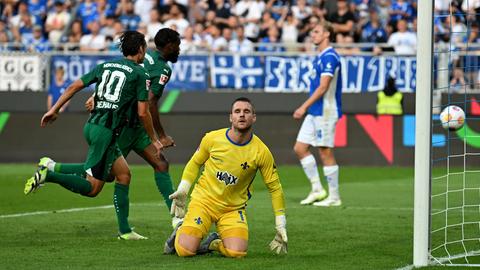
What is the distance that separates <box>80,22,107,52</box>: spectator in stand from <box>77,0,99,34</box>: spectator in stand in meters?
0.40

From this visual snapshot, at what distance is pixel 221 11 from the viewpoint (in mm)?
24922

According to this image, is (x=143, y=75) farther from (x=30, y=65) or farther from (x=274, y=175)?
(x=30, y=65)

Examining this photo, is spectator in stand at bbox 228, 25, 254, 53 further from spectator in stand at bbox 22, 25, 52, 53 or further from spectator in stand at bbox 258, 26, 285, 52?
spectator in stand at bbox 22, 25, 52, 53

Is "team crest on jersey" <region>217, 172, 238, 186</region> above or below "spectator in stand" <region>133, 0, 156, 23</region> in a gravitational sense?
below

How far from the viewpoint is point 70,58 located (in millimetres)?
Result: 22031

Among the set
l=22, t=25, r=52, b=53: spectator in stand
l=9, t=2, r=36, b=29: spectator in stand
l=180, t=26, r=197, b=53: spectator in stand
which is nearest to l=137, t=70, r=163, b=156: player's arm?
l=180, t=26, r=197, b=53: spectator in stand

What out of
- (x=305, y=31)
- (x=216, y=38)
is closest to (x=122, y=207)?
(x=216, y=38)

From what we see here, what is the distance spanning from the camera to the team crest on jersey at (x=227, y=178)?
30.1 feet

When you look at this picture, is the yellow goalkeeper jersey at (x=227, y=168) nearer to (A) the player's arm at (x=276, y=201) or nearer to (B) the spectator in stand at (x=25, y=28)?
(A) the player's arm at (x=276, y=201)

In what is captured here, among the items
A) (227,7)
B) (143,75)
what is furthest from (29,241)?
(227,7)

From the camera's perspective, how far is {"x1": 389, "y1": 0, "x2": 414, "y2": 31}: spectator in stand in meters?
23.5

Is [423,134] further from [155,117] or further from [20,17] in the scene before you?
[20,17]

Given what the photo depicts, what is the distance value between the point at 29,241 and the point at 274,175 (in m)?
2.62

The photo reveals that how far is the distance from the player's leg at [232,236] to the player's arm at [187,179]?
38 centimetres
